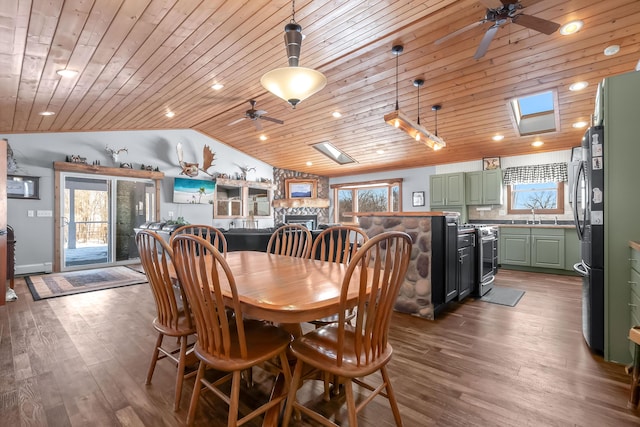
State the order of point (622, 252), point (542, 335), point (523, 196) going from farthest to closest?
point (523, 196) < point (542, 335) < point (622, 252)

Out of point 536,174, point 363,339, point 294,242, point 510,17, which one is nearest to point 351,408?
point 363,339

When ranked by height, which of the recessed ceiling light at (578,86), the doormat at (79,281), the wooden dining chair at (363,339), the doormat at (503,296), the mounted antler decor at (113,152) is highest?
the recessed ceiling light at (578,86)

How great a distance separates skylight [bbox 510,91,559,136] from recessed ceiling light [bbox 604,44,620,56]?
1.46 metres

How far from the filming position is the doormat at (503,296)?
3.73 m

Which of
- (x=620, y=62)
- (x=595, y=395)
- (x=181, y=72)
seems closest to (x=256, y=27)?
(x=181, y=72)

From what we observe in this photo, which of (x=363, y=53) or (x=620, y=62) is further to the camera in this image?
(x=363, y=53)

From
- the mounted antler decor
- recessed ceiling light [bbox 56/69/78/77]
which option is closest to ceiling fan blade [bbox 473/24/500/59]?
recessed ceiling light [bbox 56/69/78/77]

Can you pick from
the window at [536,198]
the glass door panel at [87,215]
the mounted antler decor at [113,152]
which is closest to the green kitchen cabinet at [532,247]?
the window at [536,198]

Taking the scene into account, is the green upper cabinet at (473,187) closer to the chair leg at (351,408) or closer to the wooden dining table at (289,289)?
the wooden dining table at (289,289)

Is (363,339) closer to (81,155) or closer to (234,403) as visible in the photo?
(234,403)

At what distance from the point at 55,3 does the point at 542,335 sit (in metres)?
4.61

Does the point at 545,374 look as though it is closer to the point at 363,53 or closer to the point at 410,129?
the point at 410,129

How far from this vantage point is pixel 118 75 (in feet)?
10.9

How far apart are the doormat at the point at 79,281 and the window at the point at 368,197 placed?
→ 5031 mm
